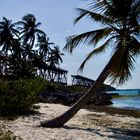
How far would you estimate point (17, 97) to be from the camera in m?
18.9

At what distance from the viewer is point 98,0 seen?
15859mm

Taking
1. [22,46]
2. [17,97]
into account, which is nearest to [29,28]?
[22,46]

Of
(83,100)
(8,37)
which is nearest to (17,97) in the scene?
(83,100)

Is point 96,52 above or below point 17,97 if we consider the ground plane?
above

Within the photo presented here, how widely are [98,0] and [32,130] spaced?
6.24 metres

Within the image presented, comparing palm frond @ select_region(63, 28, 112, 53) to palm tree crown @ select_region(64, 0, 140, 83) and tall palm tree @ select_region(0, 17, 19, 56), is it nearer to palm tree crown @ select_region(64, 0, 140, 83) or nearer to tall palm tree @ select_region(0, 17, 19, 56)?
palm tree crown @ select_region(64, 0, 140, 83)

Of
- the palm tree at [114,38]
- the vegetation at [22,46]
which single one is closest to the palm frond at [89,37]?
the palm tree at [114,38]

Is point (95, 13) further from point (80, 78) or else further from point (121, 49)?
point (80, 78)

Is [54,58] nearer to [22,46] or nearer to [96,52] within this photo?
[22,46]

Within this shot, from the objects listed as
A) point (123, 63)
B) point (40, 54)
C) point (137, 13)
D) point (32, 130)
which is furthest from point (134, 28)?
point (40, 54)

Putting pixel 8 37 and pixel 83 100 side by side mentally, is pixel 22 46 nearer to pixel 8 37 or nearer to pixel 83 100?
pixel 8 37

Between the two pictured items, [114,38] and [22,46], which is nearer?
[114,38]

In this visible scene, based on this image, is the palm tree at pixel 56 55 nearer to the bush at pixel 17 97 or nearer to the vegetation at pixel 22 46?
the vegetation at pixel 22 46

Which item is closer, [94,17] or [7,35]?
[94,17]
